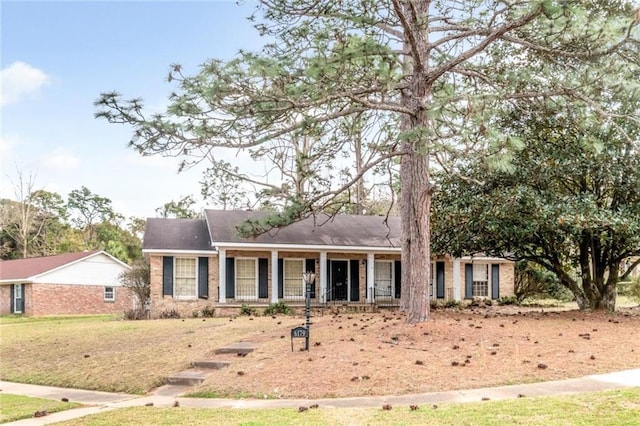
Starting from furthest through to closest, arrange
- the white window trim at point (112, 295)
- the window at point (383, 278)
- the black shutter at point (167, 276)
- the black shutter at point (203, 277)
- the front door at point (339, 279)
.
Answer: the white window trim at point (112, 295), the window at point (383, 278), the front door at point (339, 279), the black shutter at point (203, 277), the black shutter at point (167, 276)

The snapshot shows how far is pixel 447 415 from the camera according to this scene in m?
6.75

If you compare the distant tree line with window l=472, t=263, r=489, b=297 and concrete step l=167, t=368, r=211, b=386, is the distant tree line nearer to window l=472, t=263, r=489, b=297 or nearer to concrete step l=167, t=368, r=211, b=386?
window l=472, t=263, r=489, b=297

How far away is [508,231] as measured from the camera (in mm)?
15727

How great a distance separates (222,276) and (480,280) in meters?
11.5

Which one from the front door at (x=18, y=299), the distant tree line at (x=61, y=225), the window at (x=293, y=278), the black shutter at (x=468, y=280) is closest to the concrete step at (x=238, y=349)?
the window at (x=293, y=278)

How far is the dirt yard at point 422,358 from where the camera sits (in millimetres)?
8898

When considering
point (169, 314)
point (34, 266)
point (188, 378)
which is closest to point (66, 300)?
point (34, 266)

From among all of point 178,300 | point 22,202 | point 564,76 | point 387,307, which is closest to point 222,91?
point 564,76

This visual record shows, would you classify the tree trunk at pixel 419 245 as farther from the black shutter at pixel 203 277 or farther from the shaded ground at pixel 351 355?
the black shutter at pixel 203 277

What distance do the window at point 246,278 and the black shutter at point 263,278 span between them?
0.16 metres

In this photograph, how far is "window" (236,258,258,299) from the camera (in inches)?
891

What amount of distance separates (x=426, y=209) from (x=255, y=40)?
18.7ft

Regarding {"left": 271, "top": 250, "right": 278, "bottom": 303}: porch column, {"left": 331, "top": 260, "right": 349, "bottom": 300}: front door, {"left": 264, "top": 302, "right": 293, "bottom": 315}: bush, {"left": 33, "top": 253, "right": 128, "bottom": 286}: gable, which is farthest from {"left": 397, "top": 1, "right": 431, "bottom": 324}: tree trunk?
{"left": 33, "top": 253, "right": 128, "bottom": 286}: gable

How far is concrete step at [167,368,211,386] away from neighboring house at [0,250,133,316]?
66.0 feet
